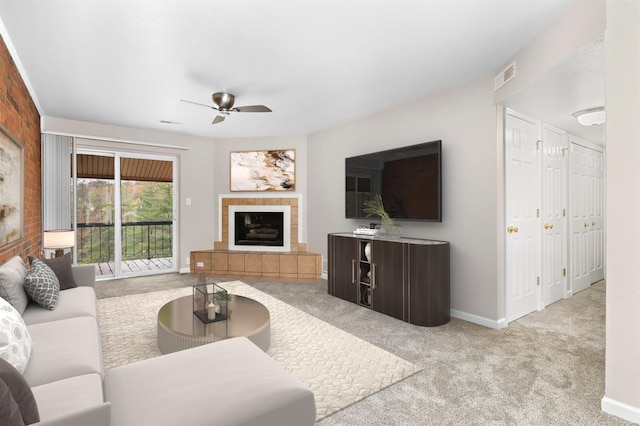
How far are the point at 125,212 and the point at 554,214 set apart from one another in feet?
21.0

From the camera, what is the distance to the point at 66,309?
2.46 metres

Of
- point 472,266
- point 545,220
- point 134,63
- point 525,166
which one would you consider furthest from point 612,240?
point 134,63

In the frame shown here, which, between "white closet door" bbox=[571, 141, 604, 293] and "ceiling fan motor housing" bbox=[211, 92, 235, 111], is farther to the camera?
"white closet door" bbox=[571, 141, 604, 293]

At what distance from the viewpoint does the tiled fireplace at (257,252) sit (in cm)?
555

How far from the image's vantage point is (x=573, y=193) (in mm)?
4430

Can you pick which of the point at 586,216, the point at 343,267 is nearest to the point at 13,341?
the point at 343,267

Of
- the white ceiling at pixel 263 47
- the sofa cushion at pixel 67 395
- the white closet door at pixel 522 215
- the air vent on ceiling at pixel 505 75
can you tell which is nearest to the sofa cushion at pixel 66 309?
the sofa cushion at pixel 67 395

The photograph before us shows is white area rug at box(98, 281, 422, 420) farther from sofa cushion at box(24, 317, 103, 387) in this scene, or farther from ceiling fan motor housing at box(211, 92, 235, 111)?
ceiling fan motor housing at box(211, 92, 235, 111)

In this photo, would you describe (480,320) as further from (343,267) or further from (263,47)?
(263,47)

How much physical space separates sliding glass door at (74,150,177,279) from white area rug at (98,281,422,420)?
1910mm

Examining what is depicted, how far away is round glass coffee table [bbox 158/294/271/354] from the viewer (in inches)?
92.9

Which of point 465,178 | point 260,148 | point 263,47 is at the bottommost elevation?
point 465,178

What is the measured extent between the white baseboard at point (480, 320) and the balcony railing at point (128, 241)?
4919mm

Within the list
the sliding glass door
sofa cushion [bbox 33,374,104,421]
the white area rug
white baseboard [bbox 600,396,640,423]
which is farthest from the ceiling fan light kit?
the sliding glass door
